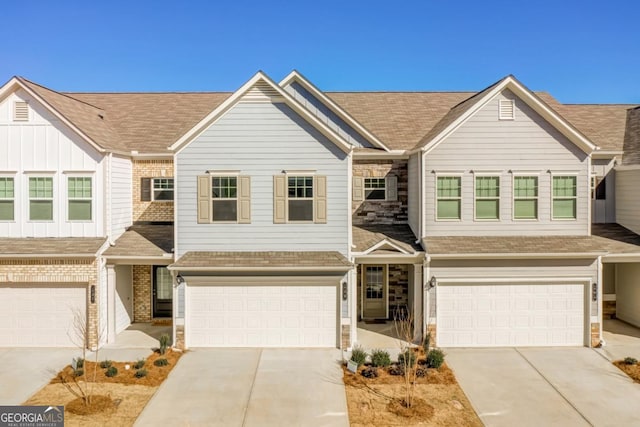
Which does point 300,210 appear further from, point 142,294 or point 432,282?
point 142,294

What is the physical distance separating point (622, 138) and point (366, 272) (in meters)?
11.2

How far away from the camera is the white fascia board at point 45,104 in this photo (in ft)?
50.3

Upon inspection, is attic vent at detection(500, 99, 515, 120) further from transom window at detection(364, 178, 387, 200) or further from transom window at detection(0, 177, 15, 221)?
transom window at detection(0, 177, 15, 221)

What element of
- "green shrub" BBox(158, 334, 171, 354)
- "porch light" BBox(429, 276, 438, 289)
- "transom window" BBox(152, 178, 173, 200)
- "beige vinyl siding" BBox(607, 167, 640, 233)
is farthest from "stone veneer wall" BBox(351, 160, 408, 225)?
"beige vinyl siding" BBox(607, 167, 640, 233)

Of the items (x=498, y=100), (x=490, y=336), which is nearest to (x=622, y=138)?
(x=498, y=100)

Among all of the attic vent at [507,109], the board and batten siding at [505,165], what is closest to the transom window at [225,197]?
the board and batten siding at [505,165]

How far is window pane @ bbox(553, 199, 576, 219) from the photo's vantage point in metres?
16.2

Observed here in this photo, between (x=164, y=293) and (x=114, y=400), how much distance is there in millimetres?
7429

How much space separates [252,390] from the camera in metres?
12.0

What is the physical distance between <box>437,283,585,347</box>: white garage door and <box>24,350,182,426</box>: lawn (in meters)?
8.46

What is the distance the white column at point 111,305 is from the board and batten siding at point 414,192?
10066 millimetres

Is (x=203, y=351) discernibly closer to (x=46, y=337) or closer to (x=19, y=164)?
(x=46, y=337)

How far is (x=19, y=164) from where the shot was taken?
15.7 m

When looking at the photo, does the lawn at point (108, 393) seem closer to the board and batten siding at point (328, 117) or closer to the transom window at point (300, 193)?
the transom window at point (300, 193)
